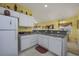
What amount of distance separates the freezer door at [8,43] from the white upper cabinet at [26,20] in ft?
0.84

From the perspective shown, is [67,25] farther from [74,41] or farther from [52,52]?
[52,52]

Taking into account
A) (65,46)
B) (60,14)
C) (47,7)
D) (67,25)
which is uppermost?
(47,7)

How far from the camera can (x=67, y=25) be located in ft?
6.85

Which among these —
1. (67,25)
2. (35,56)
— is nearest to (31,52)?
(35,56)

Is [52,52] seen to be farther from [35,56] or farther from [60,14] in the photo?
[60,14]

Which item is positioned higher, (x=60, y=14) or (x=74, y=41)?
(x=60, y=14)

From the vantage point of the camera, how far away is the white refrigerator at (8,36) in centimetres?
205

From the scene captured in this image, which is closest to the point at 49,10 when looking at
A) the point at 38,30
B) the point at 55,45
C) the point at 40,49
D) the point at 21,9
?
the point at 38,30

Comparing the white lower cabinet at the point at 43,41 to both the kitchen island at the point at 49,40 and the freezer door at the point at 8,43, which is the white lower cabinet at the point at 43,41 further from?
the freezer door at the point at 8,43

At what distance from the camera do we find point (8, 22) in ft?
6.81

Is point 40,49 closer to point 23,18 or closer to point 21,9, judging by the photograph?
point 23,18

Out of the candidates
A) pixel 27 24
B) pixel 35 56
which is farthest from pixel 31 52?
pixel 27 24

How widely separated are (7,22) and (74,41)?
1386 mm

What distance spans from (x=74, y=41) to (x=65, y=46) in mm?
204
